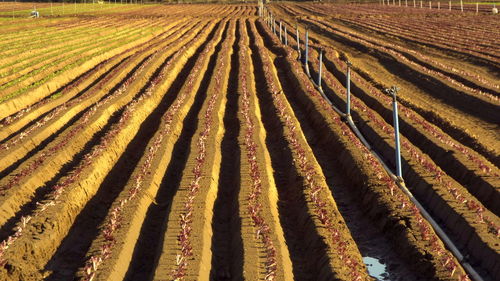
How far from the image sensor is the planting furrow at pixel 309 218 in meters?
8.21

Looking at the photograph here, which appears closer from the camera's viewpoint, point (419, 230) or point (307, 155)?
point (419, 230)

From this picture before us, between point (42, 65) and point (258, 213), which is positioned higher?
point (42, 65)

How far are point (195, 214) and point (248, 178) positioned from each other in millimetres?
2054

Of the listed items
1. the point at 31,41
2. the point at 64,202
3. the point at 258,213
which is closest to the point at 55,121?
the point at 64,202

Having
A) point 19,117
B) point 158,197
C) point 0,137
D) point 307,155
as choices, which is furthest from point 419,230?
point 19,117

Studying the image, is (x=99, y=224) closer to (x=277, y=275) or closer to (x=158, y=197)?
(x=158, y=197)

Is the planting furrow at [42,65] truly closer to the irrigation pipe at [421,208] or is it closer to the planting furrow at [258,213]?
the planting furrow at [258,213]

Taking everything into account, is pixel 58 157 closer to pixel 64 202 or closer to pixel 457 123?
pixel 64 202

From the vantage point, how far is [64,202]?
10.3m

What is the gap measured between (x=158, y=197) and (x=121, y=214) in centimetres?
141

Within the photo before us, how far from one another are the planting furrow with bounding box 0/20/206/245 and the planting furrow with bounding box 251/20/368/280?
5.26 m

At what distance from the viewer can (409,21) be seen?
5816 centimetres

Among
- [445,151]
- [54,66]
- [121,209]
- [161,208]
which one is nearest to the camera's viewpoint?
[121,209]

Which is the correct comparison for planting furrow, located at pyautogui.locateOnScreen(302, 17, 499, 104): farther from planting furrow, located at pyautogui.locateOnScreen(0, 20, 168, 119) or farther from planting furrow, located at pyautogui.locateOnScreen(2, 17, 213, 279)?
planting furrow, located at pyautogui.locateOnScreen(0, 20, 168, 119)
